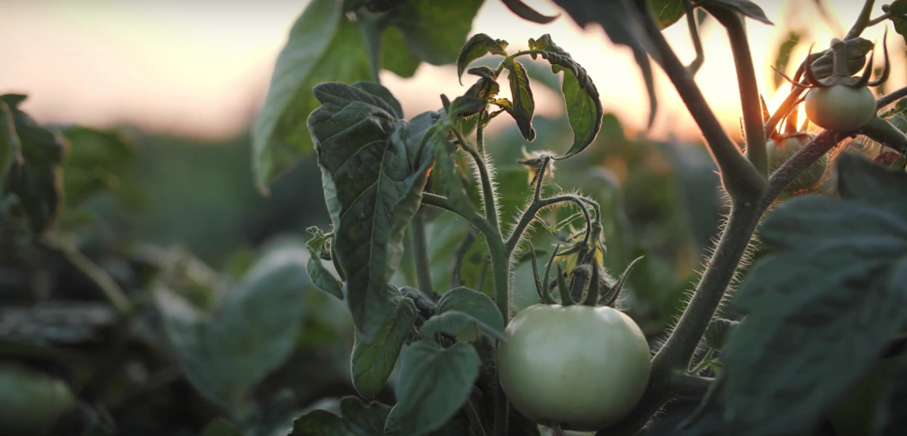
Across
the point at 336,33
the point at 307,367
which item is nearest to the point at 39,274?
the point at 307,367

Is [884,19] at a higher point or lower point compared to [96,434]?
higher

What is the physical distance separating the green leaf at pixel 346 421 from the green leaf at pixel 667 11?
335 mm

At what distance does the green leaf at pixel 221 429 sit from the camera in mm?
664

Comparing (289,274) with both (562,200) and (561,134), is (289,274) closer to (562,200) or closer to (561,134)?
(562,200)

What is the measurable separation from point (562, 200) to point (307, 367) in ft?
2.76

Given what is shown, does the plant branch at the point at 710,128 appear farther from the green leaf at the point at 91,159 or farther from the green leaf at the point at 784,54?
the green leaf at the point at 91,159

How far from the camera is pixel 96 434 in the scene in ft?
2.21

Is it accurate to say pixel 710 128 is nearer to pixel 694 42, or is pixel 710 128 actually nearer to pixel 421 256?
pixel 694 42

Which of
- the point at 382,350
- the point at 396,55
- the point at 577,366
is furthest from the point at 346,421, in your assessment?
the point at 396,55

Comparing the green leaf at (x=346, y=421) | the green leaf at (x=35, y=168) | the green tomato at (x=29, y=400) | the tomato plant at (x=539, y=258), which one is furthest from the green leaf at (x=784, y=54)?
the green tomato at (x=29, y=400)

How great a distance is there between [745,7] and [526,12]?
0.12 m

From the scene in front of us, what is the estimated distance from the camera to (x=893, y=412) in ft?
0.87

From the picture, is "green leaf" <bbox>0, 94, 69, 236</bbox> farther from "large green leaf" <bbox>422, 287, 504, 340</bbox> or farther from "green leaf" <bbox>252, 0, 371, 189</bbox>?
"large green leaf" <bbox>422, 287, 504, 340</bbox>

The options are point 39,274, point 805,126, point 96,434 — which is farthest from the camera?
point 39,274
